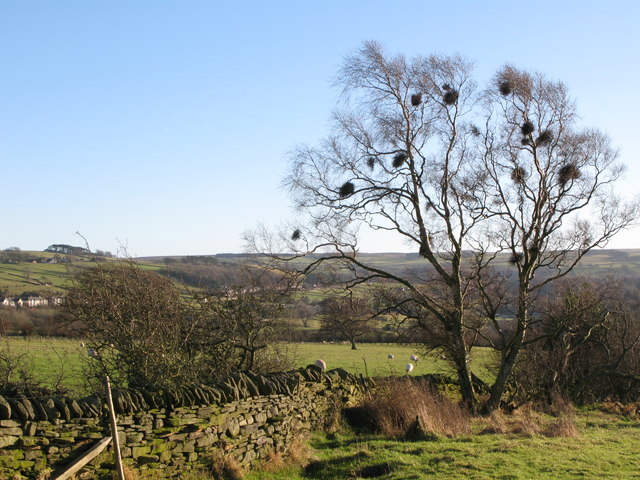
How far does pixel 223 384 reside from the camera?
9.96 m

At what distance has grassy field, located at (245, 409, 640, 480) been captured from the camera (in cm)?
877

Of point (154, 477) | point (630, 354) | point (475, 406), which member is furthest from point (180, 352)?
point (630, 354)

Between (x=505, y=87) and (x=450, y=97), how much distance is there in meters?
1.77

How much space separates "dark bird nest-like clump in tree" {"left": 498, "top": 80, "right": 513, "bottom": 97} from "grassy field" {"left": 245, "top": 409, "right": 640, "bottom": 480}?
405 inches

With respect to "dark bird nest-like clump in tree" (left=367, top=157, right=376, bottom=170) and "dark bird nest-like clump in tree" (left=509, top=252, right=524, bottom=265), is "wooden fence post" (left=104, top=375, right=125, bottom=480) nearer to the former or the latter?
"dark bird nest-like clump in tree" (left=367, top=157, right=376, bottom=170)

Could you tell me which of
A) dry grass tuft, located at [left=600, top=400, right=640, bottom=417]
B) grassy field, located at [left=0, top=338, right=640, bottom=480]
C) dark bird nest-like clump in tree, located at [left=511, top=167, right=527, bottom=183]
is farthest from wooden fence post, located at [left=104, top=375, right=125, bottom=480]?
dry grass tuft, located at [left=600, top=400, right=640, bottom=417]

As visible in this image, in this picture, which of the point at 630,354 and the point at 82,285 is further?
the point at 630,354

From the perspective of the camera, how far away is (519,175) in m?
17.8

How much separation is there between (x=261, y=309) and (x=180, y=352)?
177 inches

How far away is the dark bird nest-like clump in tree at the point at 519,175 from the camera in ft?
58.2

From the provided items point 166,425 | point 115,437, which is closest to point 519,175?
point 166,425

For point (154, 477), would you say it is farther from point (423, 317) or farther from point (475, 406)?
point (423, 317)

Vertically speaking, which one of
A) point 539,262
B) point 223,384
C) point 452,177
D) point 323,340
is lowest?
point 323,340

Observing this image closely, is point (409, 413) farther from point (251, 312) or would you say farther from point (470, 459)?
point (251, 312)
